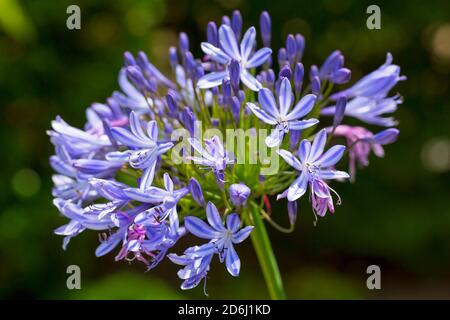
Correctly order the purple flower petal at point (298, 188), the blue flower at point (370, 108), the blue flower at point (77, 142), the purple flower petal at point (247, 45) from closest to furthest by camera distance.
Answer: the purple flower petal at point (298, 188), the purple flower petal at point (247, 45), the blue flower at point (77, 142), the blue flower at point (370, 108)

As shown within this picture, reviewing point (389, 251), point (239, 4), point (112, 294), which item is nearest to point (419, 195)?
point (389, 251)

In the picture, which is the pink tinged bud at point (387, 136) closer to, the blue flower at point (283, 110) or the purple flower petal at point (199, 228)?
the blue flower at point (283, 110)

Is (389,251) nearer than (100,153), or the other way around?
(100,153)

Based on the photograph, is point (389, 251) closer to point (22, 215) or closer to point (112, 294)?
point (112, 294)

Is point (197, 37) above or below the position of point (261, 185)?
above

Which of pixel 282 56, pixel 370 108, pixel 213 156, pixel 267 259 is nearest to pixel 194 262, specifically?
pixel 213 156

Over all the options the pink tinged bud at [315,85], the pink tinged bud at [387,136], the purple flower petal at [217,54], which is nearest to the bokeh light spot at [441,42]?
the pink tinged bud at [387,136]

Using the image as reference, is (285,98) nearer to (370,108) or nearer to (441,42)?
(370,108)
